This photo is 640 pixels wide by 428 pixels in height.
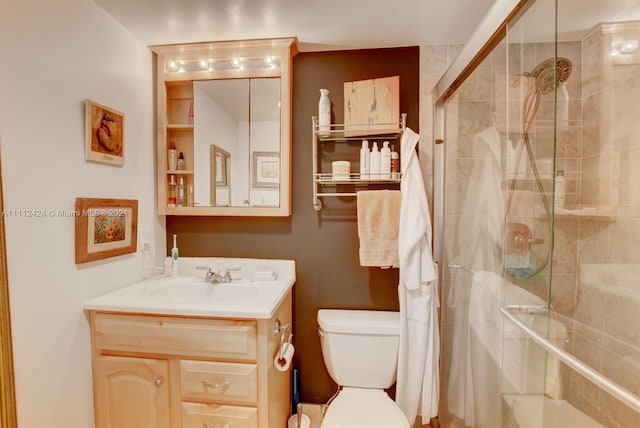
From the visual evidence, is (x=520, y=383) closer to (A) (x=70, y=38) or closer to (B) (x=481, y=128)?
(B) (x=481, y=128)

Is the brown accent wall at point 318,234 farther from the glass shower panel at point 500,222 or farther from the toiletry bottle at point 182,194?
the glass shower panel at point 500,222

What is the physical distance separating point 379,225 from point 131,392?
1.40 m

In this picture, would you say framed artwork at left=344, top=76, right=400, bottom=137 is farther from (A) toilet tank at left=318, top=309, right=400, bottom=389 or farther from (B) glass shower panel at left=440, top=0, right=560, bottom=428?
(A) toilet tank at left=318, top=309, right=400, bottom=389

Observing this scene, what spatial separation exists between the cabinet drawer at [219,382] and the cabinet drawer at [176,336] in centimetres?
5

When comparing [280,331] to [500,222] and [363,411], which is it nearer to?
[363,411]

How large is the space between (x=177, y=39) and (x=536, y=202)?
2.02 meters

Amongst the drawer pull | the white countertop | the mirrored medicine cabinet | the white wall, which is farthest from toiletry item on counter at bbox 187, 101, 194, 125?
the drawer pull

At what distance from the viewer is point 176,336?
1208 millimetres

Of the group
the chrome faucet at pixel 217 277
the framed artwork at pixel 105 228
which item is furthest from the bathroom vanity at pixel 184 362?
the chrome faucet at pixel 217 277

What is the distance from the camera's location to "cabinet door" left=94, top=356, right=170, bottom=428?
1.23 metres

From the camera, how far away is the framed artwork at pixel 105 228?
1.23 metres

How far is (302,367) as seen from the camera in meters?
1.74

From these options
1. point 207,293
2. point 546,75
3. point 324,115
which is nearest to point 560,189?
point 546,75

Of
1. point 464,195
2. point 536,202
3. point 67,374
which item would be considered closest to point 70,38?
point 67,374
